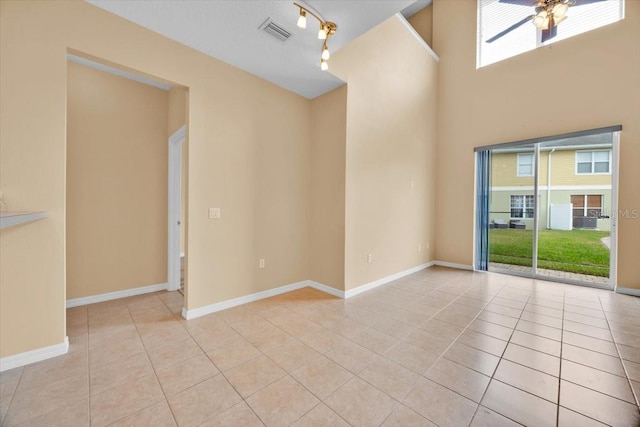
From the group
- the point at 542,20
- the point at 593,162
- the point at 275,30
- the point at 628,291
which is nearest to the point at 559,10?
the point at 542,20

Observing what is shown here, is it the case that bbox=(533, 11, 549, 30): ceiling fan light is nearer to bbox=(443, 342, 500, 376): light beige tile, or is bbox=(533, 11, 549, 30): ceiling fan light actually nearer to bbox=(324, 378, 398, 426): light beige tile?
bbox=(443, 342, 500, 376): light beige tile

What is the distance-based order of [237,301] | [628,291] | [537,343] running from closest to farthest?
[537,343] < [237,301] < [628,291]

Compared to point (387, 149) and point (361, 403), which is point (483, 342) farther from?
point (387, 149)

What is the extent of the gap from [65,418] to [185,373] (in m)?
0.63

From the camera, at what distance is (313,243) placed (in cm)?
385

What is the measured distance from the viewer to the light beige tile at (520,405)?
1.45 metres

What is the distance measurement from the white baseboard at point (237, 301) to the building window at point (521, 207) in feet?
13.7

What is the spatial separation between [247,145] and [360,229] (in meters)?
1.94

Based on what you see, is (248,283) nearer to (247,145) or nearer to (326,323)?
(326,323)

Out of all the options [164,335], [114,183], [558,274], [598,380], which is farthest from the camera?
[558,274]

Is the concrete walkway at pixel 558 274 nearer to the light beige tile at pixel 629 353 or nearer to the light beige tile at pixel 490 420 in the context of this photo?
the light beige tile at pixel 629 353

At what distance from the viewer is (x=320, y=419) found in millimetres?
1444

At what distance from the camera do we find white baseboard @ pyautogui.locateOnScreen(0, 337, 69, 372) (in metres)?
1.84

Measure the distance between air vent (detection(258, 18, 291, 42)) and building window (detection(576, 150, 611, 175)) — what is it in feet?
16.9
